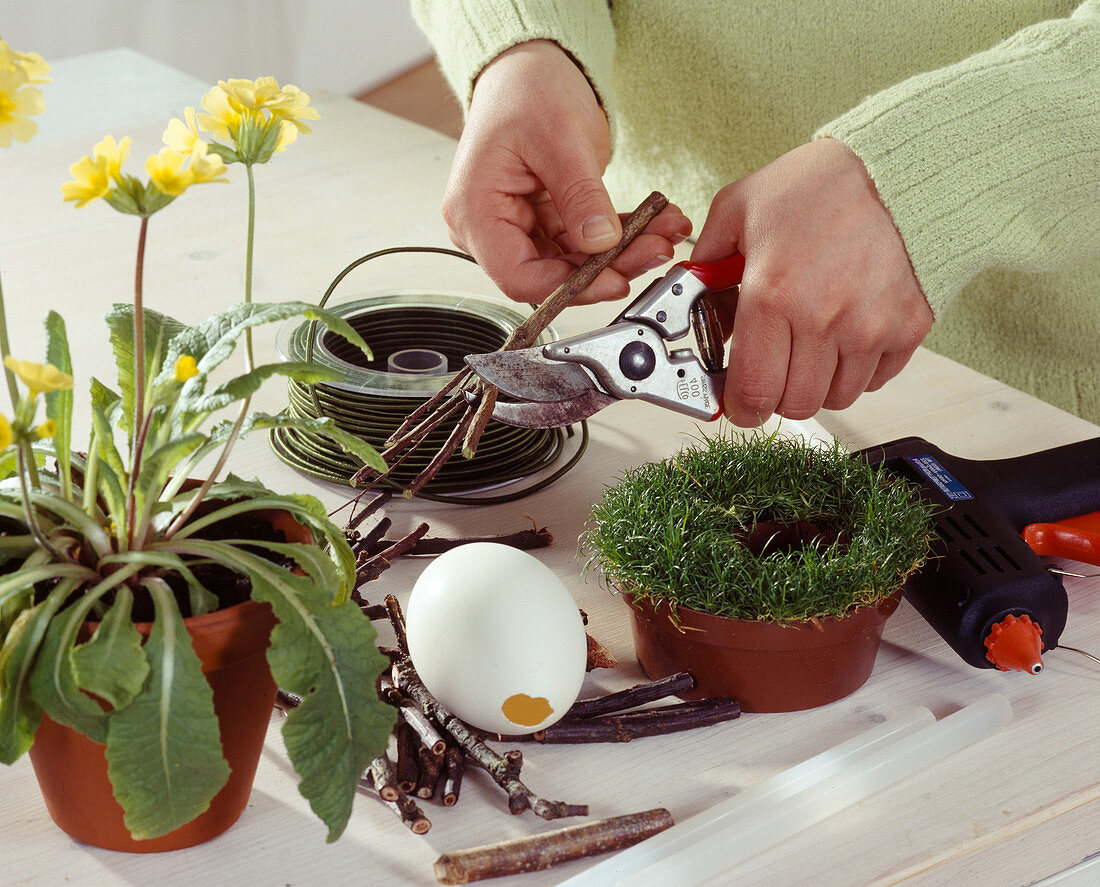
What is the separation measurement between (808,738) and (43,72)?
1.70 ft

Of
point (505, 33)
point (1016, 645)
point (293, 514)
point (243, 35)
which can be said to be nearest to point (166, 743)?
point (293, 514)

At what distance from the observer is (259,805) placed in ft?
1.86

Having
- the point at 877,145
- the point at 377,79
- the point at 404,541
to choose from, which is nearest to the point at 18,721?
the point at 404,541

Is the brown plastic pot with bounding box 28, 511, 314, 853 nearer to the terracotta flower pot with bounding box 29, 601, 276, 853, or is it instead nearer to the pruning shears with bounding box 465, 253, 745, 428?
the terracotta flower pot with bounding box 29, 601, 276, 853

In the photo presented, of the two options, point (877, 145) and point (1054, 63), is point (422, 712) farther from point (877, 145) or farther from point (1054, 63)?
point (1054, 63)

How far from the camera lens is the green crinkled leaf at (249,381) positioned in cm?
46

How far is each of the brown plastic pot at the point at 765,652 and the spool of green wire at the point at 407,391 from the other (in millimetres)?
244

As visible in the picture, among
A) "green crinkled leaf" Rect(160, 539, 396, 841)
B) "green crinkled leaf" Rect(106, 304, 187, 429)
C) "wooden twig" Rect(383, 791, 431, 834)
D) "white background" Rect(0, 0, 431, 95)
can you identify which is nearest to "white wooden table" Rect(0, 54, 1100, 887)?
"wooden twig" Rect(383, 791, 431, 834)

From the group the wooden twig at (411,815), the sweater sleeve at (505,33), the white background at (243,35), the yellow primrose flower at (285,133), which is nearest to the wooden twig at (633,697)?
the wooden twig at (411,815)

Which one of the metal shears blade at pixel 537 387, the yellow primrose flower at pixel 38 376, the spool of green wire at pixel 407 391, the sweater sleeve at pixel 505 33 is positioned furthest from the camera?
the sweater sleeve at pixel 505 33

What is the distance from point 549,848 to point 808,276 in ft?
1.46

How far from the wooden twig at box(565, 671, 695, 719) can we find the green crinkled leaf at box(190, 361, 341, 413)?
256mm

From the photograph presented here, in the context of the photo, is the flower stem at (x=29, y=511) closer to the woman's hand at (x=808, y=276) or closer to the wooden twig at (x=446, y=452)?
the wooden twig at (x=446, y=452)

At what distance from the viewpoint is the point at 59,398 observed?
532 mm
